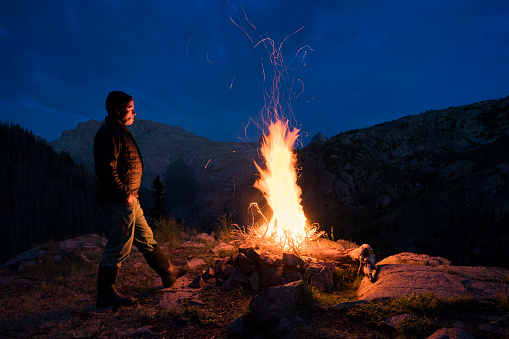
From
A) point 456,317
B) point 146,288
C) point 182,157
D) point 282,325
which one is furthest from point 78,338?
point 182,157

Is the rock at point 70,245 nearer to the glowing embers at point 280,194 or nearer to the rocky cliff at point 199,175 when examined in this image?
the glowing embers at point 280,194

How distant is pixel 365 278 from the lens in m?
5.03

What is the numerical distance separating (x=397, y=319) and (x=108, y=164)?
13.5ft

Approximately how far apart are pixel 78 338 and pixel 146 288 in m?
1.77

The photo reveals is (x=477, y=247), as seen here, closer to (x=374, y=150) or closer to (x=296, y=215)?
(x=374, y=150)

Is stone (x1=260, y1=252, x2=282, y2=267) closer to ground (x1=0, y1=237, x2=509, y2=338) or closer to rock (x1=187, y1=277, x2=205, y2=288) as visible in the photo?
ground (x1=0, y1=237, x2=509, y2=338)

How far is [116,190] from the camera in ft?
12.0

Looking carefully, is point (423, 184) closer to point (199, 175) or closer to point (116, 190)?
point (116, 190)

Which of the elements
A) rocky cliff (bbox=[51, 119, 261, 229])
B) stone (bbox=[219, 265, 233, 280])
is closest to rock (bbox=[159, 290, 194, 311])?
stone (bbox=[219, 265, 233, 280])

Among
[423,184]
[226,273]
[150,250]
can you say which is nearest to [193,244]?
[226,273]

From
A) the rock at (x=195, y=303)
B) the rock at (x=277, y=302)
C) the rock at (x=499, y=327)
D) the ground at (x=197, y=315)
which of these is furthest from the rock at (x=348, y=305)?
the rock at (x=195, y=303)

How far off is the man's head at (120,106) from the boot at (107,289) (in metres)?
2.17

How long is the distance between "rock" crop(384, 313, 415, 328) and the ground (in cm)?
6

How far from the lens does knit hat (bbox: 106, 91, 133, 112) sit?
401 cm
